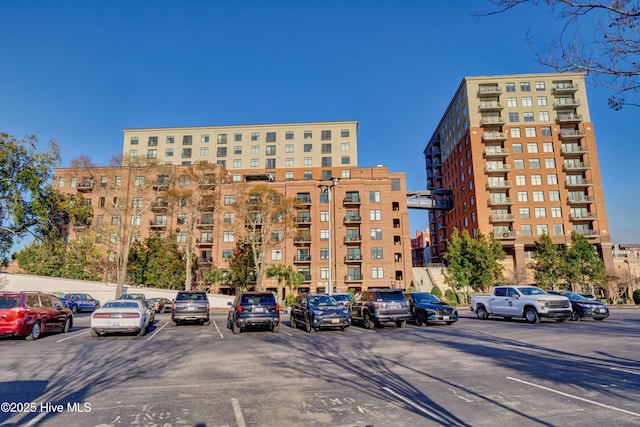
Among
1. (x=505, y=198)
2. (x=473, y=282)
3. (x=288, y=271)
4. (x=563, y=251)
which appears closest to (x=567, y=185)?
(x=505, y=198)

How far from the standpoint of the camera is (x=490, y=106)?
65438mm

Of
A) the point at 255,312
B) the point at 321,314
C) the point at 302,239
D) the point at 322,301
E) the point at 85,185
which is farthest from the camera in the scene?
the point at 85,185

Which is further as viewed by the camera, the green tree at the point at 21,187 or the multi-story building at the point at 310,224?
the multi-story building at the point at 310,224

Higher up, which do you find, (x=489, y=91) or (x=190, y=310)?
(x=489, y=91)

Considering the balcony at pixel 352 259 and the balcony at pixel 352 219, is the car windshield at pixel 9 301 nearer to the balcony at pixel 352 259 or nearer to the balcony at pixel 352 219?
the balcony at pixel 352 259

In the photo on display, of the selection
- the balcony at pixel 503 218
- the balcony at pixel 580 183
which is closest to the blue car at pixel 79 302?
the balcony at pixel 503 218

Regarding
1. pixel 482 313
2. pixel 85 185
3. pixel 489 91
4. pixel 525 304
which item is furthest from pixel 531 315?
pixel 85 185

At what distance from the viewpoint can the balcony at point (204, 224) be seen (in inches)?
2163

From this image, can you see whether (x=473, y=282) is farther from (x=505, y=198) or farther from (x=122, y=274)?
(x=122, y=274)

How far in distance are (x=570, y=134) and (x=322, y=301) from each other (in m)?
63.5

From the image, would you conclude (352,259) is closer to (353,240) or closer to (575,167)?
(353,240)

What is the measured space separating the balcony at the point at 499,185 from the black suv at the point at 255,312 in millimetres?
Answer: 55598

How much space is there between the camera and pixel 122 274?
126 feet

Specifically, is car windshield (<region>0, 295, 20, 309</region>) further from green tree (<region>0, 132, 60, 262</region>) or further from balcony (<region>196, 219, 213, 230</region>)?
balcony (<region>196, 219, 213, 230</region>)
